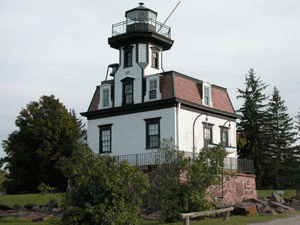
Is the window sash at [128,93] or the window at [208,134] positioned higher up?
the window sash at [128,93]

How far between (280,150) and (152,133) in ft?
83.9

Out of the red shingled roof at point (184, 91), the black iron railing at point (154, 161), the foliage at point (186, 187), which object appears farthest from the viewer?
the red shingled roof at point (184, 91)

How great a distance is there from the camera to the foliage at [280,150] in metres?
49.0

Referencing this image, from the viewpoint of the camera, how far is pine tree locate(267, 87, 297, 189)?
4909cm

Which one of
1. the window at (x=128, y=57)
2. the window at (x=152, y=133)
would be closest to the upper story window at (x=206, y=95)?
the window at (x=152, y=133)

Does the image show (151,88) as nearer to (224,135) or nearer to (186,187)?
(224,135)

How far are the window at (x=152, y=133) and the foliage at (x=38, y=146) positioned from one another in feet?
46.5

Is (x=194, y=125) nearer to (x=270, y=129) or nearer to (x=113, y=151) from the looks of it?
(x=113, y=151)

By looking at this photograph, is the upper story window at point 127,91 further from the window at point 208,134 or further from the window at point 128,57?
the window at point 208,134

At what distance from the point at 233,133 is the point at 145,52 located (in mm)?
8640

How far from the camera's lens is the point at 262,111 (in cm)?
5006

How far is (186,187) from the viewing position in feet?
66.6

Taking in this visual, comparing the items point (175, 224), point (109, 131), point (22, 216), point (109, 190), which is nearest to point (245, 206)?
point (175, 224)

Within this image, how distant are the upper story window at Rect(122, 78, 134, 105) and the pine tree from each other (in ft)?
72.0
